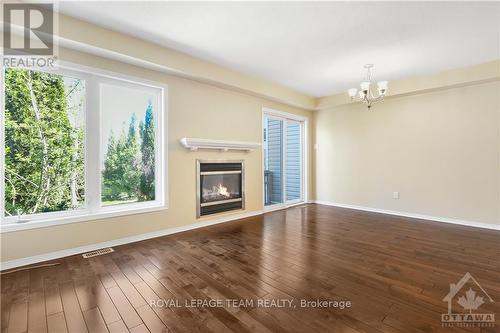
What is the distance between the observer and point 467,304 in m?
1.94

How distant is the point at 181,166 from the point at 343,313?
121 inches

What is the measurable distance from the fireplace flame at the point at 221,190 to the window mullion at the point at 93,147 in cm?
189

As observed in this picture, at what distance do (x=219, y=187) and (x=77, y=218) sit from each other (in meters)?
2.26

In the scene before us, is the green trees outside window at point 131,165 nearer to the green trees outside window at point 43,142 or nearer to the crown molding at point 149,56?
the green trees outside window at point 43,142

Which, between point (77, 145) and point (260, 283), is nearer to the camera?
point (260, 283)

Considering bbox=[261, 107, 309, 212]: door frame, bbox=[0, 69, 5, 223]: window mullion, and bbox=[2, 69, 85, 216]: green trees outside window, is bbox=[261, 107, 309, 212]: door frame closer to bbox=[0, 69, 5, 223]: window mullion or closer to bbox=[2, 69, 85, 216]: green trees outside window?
bbox=[2, 69, 85, 216]: green trees outside window

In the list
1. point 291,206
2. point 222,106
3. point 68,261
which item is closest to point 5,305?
point 68,261

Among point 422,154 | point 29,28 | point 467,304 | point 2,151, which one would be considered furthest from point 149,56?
point 422,154

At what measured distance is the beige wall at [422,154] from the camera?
161 inches

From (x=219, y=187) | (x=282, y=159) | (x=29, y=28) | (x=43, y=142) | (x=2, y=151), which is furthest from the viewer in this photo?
(x=282, y=159)

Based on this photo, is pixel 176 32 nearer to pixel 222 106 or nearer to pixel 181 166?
pixel 222 106

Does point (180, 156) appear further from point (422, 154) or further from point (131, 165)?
point (422, 154)

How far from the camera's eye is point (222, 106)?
15.0 ft

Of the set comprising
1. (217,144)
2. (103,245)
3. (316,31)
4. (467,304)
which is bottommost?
(467,304)
